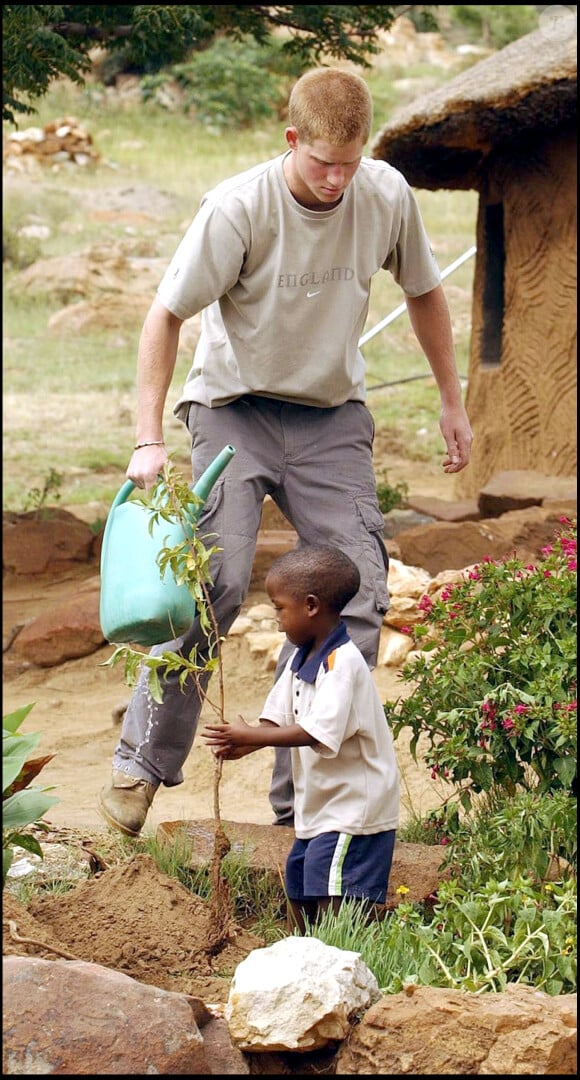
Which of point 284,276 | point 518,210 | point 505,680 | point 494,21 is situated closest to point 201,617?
point 505,680

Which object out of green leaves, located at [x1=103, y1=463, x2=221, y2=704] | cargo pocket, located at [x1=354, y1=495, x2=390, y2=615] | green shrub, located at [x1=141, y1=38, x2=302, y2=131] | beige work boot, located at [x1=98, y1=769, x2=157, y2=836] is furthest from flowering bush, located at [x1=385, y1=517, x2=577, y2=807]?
green shrub, located at [x1=141, y1=38, x2=302, y2=131]

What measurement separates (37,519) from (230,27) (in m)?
3.07

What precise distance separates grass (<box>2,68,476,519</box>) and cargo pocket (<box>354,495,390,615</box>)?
62 cm

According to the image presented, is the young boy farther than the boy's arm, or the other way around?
the young boy

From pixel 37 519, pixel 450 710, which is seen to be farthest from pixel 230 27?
pixel 450 710

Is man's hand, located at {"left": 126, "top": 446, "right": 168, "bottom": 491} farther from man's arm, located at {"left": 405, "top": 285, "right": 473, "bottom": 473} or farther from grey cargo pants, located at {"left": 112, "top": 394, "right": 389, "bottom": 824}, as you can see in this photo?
man's arm, located at {"left": 405, "top": 285, "right": 473, "bottom": 473}

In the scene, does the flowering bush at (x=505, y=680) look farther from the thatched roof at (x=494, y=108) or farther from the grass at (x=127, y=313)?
the thatched roof at (x=494, y=108)

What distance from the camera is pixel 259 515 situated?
3.59 metres

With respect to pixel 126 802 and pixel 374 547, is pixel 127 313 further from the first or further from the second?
pixel 126 802

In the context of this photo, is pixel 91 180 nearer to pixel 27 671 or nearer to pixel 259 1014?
pixel 27 671

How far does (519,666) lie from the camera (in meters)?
3.12

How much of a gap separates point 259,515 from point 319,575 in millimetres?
592

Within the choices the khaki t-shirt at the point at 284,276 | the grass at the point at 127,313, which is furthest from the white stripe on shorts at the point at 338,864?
the grass at the point at 127,313

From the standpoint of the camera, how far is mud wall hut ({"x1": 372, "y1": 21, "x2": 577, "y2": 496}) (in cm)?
768
